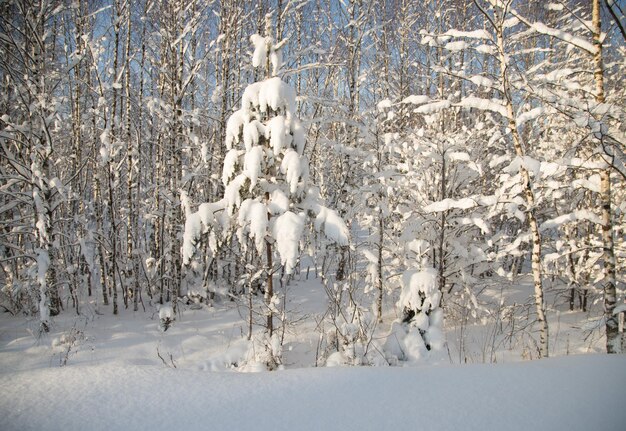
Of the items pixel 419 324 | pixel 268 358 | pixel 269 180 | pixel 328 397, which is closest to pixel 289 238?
pixel 269 180

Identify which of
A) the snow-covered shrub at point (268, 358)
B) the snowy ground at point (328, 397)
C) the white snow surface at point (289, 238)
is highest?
the white snow surface at point (289, 238)

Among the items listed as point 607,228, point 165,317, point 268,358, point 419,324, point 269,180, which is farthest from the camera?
point 165,317

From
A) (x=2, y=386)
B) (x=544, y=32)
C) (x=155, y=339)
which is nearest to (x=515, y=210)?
(x=544, y=32)

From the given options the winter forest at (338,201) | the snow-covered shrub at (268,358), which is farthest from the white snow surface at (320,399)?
the snow-covered shrub at (268,358)

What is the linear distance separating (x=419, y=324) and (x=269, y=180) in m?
3.85

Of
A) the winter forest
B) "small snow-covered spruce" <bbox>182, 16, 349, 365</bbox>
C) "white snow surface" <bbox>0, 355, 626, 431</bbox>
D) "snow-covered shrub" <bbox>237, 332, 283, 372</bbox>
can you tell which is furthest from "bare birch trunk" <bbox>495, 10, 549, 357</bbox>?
"snow-covered shrub" <bbox>237, 332, 283, 372</bbox>

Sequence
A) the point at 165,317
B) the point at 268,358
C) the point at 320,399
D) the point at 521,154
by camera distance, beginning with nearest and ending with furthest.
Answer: the point at 320,399, the point at 521,154, the point at 268,358, the point at 165,317

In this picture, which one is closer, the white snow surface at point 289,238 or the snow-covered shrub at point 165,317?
the white snow surface at point 289,238

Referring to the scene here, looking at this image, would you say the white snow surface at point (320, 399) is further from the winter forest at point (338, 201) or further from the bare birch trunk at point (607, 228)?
the bare birch trunk at point (607, 228)

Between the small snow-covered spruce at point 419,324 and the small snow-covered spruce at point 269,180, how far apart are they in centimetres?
228

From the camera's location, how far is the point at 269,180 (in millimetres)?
5066

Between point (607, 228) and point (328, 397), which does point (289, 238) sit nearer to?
point (328, 397)

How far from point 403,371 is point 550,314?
874 cm

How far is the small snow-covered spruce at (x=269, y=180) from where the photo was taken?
177 inches
